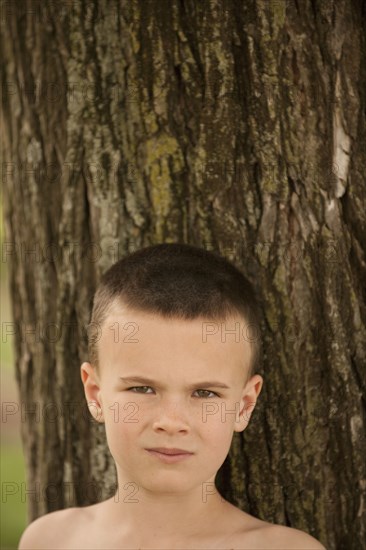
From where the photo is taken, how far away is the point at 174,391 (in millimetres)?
2199

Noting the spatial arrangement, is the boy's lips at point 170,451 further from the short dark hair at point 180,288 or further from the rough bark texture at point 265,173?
the rough bark texture at point 265,173

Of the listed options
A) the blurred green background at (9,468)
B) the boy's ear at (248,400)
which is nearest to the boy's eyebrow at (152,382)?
the boy's ear at (248,400)

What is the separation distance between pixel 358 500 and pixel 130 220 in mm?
1154

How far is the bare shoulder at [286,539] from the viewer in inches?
92.1

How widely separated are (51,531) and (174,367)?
86 cm

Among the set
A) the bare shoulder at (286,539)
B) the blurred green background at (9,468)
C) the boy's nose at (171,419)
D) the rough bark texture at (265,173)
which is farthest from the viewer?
the blurred green background at (9,468)

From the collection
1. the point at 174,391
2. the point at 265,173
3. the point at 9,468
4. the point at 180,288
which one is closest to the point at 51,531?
the point at 174,391

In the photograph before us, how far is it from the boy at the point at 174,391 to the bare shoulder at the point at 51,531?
0.09 m

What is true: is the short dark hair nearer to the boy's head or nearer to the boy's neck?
the boy's head

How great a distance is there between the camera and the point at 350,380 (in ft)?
8.64

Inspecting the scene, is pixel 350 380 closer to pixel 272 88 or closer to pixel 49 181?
pixel 272 88

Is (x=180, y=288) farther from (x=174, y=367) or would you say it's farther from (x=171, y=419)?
(x=171, y=419)

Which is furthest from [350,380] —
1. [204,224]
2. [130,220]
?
[130,220]

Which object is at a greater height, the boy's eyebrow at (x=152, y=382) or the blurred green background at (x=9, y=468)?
the boy's eyebrow at (x=152, y=382)
